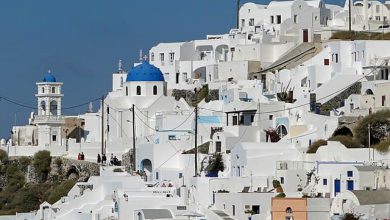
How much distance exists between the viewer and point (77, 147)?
6456 centimetres

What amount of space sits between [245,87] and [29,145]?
14.4 metres

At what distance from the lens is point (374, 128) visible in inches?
1876

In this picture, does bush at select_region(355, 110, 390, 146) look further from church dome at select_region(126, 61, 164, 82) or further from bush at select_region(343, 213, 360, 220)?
church dome at select_region(126, 61, 164, 82)

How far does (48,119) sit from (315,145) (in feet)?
77.2

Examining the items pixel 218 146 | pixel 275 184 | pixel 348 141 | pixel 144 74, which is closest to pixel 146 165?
pixel 218 146

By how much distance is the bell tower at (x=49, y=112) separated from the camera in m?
67.9

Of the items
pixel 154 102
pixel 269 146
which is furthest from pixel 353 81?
pixel 154 102

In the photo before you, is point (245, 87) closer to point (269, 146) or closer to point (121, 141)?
point (121, 141)

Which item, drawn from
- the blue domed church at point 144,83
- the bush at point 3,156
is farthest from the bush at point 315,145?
the bush at point 3,156

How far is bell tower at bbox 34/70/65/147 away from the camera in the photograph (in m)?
67.9

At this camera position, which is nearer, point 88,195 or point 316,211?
point 316,211

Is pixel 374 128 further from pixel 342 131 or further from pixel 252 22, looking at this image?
pixel 252 22

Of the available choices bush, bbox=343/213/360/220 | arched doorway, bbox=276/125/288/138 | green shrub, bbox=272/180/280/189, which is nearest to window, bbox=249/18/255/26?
arched doorway, bbox=276/125/288/138

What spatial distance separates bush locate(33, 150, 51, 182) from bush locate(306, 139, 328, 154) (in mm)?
19590
